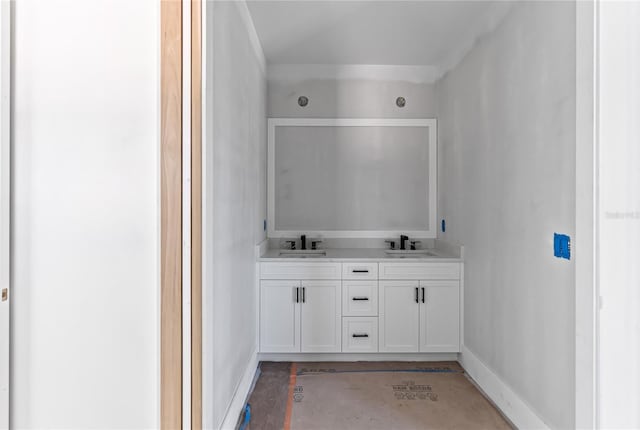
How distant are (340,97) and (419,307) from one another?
2.01 m

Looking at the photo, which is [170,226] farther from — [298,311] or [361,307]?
[361,307]

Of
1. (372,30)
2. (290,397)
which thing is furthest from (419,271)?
(372,30)

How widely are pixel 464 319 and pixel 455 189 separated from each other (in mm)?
1032

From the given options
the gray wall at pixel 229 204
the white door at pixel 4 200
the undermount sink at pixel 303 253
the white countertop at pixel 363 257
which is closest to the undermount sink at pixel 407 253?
the white countertop at pixel 363 257

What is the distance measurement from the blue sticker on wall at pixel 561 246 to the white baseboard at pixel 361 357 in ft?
5.30

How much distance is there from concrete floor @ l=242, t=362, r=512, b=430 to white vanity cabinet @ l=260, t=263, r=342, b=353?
173 mm

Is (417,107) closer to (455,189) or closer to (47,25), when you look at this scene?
(455,189)

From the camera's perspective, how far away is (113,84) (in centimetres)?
126

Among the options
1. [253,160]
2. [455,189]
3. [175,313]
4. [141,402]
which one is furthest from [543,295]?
[253,160]

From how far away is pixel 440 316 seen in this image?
2.99 meters

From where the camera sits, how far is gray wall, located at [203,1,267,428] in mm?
1442

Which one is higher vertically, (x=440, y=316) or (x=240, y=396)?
(x=440, y=316)

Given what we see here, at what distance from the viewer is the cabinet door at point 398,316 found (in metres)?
2.99

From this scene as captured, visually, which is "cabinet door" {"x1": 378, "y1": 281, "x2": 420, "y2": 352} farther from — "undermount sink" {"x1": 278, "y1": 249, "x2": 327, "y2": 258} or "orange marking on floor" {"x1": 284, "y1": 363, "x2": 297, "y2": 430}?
"orange marking on floor" {"x1": 284, "y1": 363, "x2": 297, "y2": 430}
